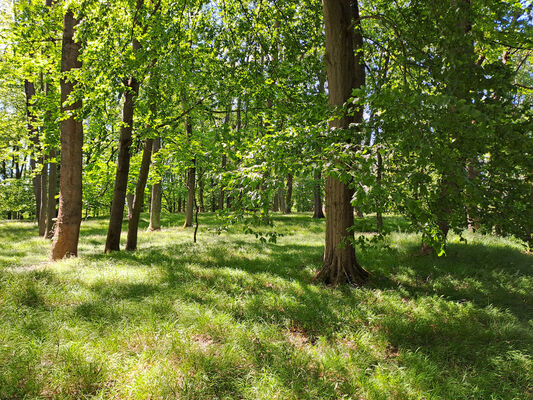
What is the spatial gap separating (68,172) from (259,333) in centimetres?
767

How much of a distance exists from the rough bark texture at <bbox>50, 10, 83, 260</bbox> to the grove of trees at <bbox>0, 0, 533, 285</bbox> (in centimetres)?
4

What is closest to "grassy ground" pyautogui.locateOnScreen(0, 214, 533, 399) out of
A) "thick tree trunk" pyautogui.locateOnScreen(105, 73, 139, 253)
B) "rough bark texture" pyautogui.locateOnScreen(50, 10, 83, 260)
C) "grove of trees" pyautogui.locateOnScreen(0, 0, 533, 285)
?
"grove of trees" pyautogui.locateOnScreen(0, 0, 533, 285)

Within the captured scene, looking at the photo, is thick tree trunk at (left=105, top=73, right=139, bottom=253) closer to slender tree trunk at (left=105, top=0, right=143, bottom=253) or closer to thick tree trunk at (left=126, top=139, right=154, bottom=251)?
slender tree trunk at (left=105, top=0, right=143, bottom=253)

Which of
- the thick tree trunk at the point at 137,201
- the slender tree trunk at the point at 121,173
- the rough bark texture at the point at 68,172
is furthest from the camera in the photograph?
the thick tree trunk at the point at 137,201

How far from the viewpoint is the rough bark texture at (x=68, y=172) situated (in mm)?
8169

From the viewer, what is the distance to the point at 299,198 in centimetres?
4822

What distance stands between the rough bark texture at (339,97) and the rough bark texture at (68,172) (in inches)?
290

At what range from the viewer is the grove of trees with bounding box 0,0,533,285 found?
2920 mm

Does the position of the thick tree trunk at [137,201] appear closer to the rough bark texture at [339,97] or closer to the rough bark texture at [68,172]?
the rough bark texture at [68,172]

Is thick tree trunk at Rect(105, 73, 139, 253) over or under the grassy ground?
over

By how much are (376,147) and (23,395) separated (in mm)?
4572

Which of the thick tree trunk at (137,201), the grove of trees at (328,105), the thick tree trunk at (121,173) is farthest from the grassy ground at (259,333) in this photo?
the thick tree trunk at (137,201)

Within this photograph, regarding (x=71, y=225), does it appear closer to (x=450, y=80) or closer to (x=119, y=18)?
(x=119, y=18)

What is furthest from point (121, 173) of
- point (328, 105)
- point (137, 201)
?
point (328, 105)
